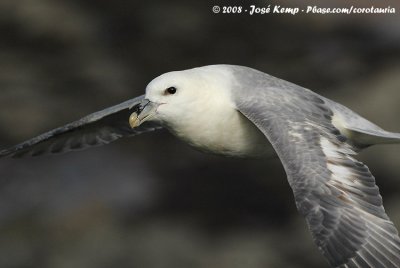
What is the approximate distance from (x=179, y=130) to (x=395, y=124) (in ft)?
15.9

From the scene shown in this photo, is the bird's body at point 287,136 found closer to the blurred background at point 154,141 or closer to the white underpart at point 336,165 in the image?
the white underpart at point 336,165

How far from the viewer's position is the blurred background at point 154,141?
31.3ft

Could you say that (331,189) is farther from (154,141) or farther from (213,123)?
(154,141)

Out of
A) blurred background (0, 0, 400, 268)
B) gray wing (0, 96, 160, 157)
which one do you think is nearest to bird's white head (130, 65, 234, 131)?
gray wing (0, 96, 160, 157)

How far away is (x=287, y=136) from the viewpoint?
5.52m

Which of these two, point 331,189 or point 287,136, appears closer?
point 331,189

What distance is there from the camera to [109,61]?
42.0ft

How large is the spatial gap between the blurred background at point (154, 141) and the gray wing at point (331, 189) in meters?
A: 3.78

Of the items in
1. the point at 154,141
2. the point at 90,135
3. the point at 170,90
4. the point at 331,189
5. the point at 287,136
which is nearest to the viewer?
the point at 331,189

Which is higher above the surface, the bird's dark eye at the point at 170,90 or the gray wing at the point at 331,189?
the bird's dark eye at the point at 170,90

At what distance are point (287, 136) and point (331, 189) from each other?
437 mm

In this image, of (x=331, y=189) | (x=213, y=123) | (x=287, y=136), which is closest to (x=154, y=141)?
(x=213, y=123)

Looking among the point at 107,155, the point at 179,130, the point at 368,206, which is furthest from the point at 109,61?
the point at 368,206

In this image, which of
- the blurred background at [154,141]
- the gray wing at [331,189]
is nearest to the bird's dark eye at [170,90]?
the gray wing at [331,189]
